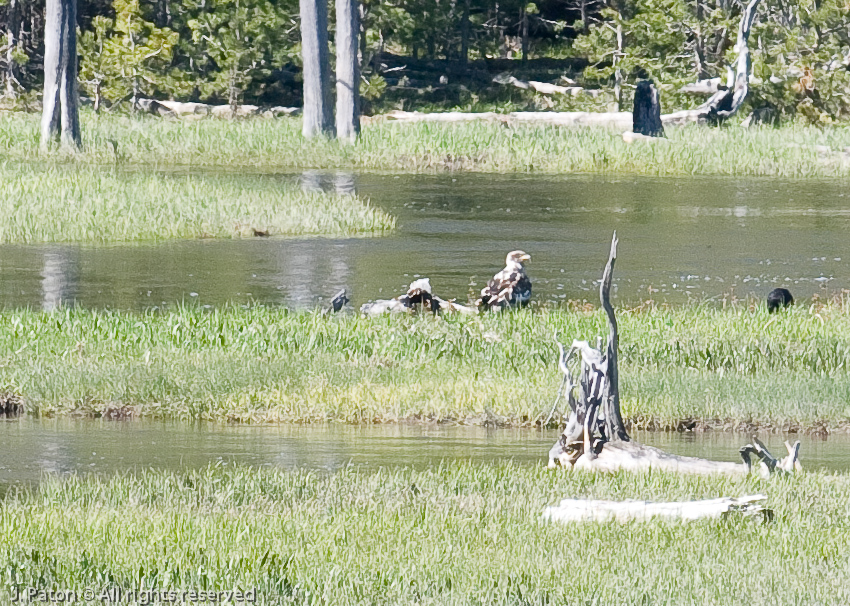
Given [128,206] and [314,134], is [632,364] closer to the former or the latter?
[128,206]

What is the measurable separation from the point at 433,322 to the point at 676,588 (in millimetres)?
9085

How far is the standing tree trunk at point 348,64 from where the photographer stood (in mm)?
42438

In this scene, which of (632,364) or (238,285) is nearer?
(632,364)

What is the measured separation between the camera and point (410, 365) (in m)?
15.3

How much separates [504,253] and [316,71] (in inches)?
741

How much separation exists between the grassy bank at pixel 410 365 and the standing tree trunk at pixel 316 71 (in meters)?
24.9

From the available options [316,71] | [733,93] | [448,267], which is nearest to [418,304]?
[448,267]

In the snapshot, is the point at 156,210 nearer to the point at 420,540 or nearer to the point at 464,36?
the point at 420,540

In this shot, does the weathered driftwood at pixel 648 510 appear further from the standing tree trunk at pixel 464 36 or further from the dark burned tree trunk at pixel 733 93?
the standing tree trunk at pixel 464 36

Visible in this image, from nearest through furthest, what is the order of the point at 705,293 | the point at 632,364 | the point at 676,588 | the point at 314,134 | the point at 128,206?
the point at 676,588 → the point at 632,364 → the point at 705,293 → the point at 128,206 → the point at 314,134

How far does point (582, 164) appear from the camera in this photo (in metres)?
37.9

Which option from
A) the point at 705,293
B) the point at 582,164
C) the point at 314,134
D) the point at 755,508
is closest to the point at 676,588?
the point at 755,508

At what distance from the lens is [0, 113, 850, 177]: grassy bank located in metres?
37.5

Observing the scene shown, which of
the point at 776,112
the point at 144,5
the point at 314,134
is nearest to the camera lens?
the point at 314,134
